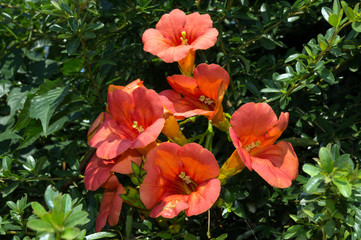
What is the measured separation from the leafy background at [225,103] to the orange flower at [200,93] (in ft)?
0.71

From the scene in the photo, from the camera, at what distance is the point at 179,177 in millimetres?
1328

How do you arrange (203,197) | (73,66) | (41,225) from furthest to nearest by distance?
(73,66) → (203,197) → (41,225)

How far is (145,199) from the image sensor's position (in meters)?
1.21

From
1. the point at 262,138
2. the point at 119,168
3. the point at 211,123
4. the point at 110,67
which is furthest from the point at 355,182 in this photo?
the point at 110,67

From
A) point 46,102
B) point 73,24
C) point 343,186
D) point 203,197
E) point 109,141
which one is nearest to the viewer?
point 343,186

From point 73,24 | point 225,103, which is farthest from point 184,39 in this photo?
point 73,24

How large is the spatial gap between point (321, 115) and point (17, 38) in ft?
5.40

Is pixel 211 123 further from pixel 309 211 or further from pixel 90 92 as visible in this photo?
pixel 90 92

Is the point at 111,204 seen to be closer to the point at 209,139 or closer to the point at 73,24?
the point at 209,139

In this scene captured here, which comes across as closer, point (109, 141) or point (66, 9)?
point (109, 141)

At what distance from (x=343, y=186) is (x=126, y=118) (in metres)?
0.73

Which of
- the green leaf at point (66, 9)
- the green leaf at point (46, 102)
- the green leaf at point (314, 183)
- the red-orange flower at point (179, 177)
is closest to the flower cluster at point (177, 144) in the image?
the red-orange flower at point (179, 177)

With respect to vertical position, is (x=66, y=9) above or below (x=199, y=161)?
above

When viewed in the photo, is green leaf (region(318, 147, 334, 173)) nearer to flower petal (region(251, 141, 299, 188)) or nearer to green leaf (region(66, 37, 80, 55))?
flower petal (region(251, 141, 299, 188))
